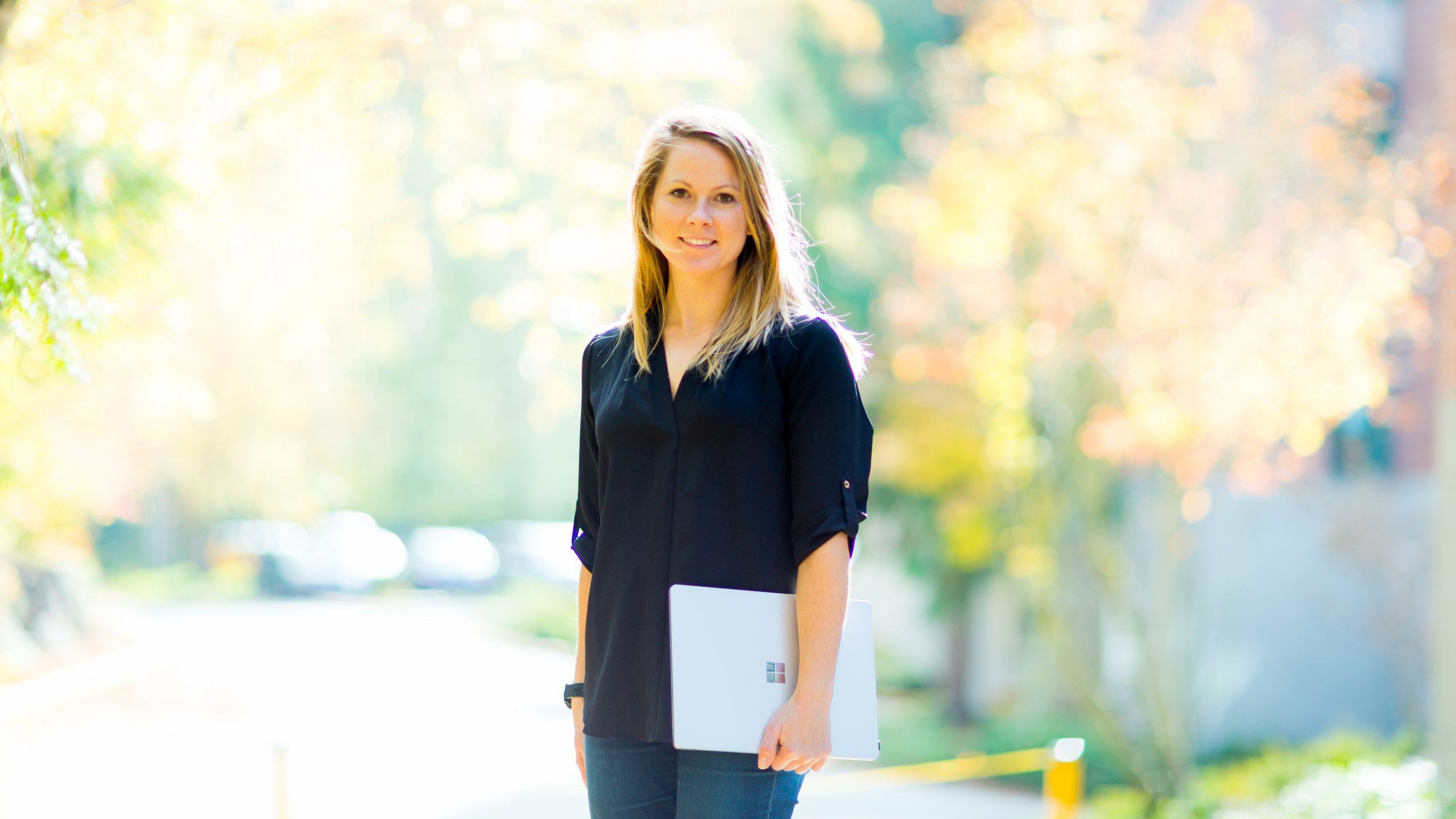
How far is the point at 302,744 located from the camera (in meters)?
5.53

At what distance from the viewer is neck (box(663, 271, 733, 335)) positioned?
2199 millimetres

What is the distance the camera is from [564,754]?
10.5 m

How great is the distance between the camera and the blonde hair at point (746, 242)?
208cm

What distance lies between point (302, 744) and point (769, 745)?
4164 mm

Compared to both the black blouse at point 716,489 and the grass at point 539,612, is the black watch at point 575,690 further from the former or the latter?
the grass at point 539,612

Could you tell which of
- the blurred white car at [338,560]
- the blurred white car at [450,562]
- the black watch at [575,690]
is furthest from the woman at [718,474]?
the blurred white car at [450,562]

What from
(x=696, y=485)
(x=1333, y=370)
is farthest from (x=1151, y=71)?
(x=696, y=485)

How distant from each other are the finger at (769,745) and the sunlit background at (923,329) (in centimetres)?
105

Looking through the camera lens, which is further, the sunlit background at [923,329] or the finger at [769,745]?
the sunlit background at [923,329]

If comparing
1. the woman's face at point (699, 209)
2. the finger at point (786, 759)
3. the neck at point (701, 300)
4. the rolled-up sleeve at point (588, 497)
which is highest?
the woman's face at point (699, 209)

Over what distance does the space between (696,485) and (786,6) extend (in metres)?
10.2

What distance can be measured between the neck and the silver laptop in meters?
0.47

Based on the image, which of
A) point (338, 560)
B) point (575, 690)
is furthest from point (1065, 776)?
point (338, 560)

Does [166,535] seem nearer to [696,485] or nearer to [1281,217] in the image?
[1281,217]
